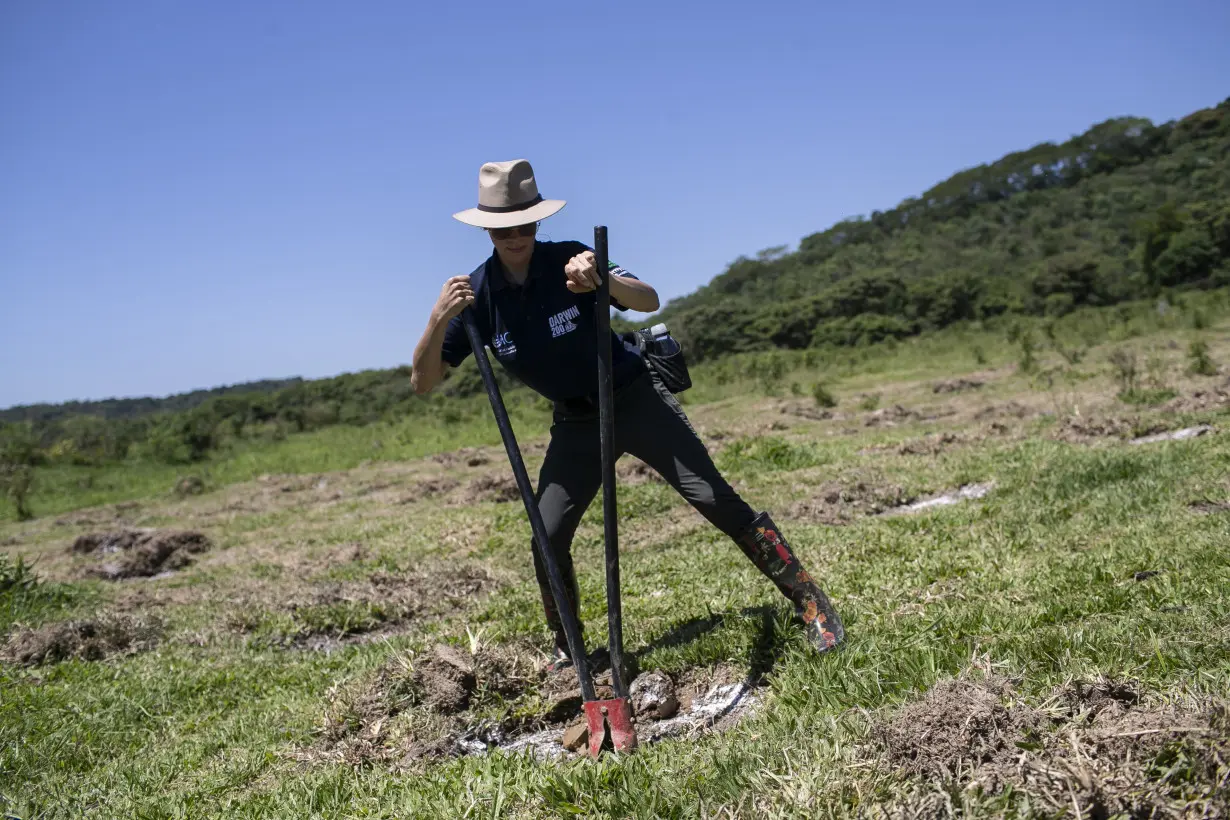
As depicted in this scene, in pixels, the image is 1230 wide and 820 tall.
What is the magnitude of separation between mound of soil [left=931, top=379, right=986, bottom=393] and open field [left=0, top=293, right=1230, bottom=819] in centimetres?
539

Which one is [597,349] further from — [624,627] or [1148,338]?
[1148,338]

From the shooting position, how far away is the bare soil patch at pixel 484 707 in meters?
3.44

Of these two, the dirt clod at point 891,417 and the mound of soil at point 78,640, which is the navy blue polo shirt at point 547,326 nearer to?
the mound of soil at point 78,640

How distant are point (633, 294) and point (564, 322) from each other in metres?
0.29

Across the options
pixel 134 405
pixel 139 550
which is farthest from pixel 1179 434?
pixel 134 405

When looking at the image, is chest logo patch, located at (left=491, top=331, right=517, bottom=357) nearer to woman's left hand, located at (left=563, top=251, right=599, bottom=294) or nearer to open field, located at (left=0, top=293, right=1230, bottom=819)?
woman's left hand, located at (left=563, top=251, right=599, bottom=294)

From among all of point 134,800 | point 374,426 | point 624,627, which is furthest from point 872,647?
point 374,426

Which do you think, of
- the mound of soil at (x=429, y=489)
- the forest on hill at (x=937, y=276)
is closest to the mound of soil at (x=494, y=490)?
the mound of soil at (x=429, y=489)

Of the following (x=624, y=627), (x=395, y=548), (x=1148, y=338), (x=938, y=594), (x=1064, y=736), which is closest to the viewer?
(x=1064, y=736)

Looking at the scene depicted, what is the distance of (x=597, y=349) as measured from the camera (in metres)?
3.54

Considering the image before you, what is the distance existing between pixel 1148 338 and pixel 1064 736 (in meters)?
19.1

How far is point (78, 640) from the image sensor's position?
5500 millimetres

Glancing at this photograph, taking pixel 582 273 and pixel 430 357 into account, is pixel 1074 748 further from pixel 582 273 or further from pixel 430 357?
pixel 430 357

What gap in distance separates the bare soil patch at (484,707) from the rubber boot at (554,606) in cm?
7
